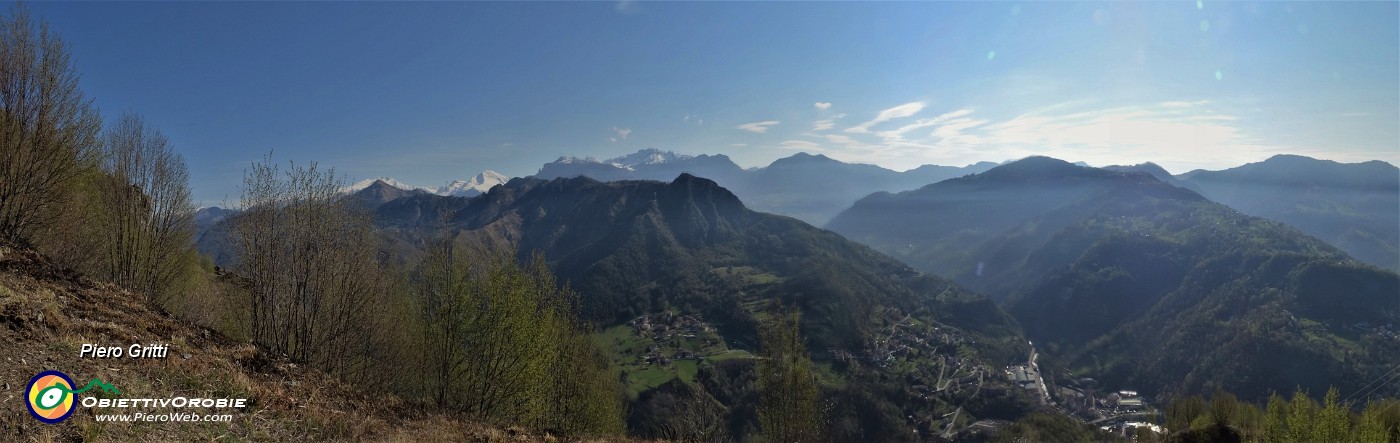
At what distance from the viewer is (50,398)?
9922mm

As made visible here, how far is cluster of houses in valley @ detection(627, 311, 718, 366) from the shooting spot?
6122 inches

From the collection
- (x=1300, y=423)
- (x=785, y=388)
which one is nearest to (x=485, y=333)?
(x=785, y=388)

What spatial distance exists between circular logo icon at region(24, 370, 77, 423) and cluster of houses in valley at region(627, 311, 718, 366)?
143m

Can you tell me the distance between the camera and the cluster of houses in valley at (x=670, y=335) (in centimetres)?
15550

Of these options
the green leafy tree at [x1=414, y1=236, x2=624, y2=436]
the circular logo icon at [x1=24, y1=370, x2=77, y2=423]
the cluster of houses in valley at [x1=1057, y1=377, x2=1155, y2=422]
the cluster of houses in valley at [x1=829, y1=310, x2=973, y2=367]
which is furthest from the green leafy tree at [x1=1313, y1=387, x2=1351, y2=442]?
the cluster of houses in valley at [x1=1057, y1=377, x2=1155, y2=422]

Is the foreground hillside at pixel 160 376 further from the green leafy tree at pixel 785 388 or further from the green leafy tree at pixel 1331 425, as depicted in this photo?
the green leafy tree at pixel 1331 425

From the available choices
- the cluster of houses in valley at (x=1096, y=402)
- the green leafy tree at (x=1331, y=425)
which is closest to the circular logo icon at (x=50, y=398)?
the green leafy tree at (x=1331, y=425)

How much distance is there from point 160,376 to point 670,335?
555 ft

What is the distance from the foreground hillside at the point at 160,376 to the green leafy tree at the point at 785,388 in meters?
29.1

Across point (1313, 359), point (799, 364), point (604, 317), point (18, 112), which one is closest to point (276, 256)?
point (18, 112)

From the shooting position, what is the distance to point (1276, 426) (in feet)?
138

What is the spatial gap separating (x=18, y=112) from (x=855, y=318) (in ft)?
659

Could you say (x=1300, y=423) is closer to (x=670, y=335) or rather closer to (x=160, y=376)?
(x=160, y=376)

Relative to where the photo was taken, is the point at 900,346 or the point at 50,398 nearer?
the point at 50,398
